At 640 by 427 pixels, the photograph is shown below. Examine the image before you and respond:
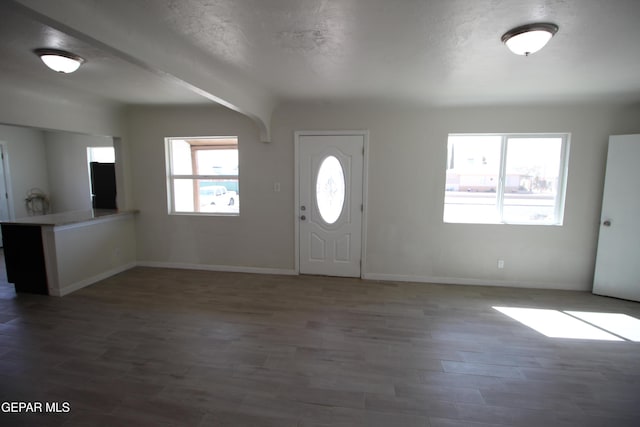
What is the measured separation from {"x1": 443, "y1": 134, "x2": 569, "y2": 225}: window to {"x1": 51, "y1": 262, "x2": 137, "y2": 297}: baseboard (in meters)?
4.86

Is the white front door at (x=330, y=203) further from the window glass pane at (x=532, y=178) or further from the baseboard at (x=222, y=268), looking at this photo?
the window glass pane at (x=532, y=178)

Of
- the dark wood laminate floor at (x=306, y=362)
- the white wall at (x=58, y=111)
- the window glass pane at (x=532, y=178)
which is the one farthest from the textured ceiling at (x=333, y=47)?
the dark wood laminate floor at (x=306, y=362)

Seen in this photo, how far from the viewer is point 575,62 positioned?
246 centimetres

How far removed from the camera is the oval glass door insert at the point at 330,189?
4262 mm

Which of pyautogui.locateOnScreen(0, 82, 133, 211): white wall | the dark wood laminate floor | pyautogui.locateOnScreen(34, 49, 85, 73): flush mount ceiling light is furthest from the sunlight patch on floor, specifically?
pyautogui.locateOnScreen(0, 82, 133, 211): white wall

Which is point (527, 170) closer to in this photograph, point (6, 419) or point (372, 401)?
point (372, 401)

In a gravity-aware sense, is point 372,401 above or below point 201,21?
below

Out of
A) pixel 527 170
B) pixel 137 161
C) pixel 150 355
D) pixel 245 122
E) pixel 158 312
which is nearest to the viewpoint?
pixel 150 355

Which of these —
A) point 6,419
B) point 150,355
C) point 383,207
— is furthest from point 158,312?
point 383,207

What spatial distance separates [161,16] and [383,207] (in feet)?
10.7

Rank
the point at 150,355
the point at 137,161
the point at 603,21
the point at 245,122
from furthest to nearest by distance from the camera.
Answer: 1. the point at 137,161
2. the point at 245,122
3. the point at 150,355
4. the point at 603,21

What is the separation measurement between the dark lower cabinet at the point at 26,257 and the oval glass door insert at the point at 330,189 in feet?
11.4

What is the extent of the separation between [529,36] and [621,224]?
10.6 feet

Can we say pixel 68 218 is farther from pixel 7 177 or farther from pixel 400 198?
pixel 400 198
